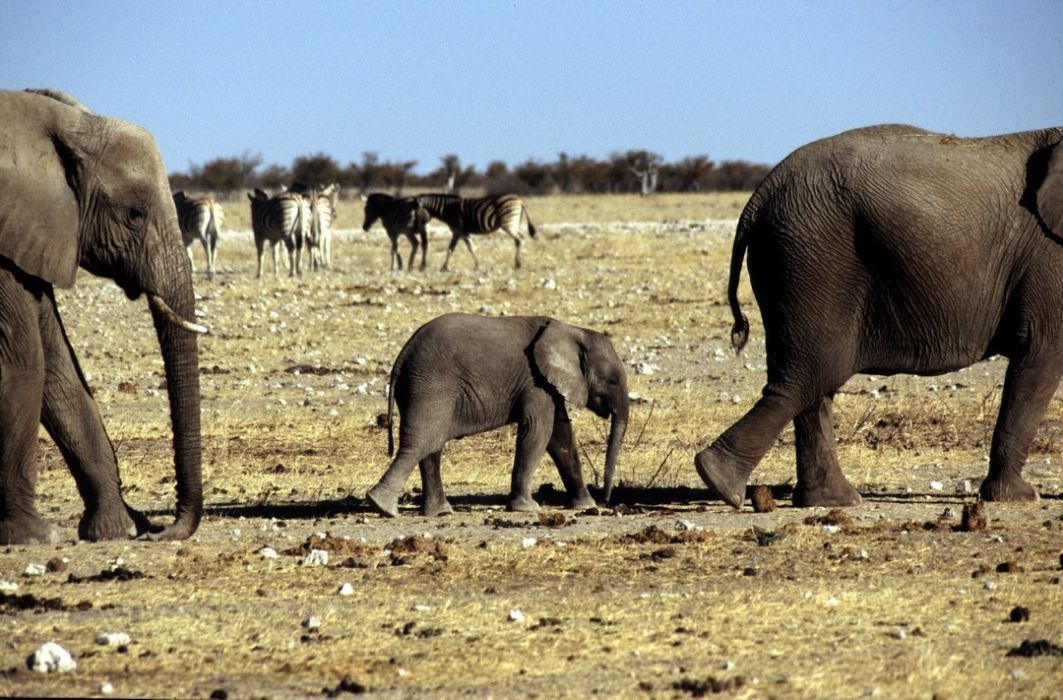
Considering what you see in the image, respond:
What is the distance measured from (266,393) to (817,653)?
9.86 m

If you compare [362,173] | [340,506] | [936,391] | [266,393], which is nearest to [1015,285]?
[340,506]

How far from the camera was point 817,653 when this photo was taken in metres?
6.76

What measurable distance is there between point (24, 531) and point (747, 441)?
4.03 metres

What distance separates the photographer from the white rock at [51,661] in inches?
257

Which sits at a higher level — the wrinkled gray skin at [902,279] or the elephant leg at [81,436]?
the wrinkled gray skin at [902,279]

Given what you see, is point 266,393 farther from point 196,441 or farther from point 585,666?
point 585,666

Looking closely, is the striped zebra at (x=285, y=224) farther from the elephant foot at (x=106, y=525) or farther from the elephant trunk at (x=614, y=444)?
the elephant foot at (x=106, y=525)

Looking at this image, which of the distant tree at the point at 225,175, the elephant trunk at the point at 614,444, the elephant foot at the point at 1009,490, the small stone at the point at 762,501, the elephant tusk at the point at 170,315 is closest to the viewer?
the elephant tusk at the point at 170,315

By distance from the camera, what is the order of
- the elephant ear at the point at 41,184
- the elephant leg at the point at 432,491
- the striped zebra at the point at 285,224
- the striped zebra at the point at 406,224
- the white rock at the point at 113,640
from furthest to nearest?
the striped zebra at the point at 406,224 → the striped zebra at the point at 285,224 → the elephant leg at the point at 432,491 → the elephant ear at the point at 41,184 → the white rock at the point at 113,640

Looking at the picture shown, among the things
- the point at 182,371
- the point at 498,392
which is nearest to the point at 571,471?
the point at 498,392

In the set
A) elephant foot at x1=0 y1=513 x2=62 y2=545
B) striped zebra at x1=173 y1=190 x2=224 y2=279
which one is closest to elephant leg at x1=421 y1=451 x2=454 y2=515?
elephant foot at x1=0 y1=513 x2=62 y2=545

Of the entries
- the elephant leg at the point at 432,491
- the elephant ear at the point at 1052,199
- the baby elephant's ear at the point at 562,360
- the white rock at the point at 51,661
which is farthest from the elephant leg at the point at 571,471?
the white rock at the point at 51,661

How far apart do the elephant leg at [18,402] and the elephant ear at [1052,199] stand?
18.2ft

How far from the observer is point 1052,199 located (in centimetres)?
1019
